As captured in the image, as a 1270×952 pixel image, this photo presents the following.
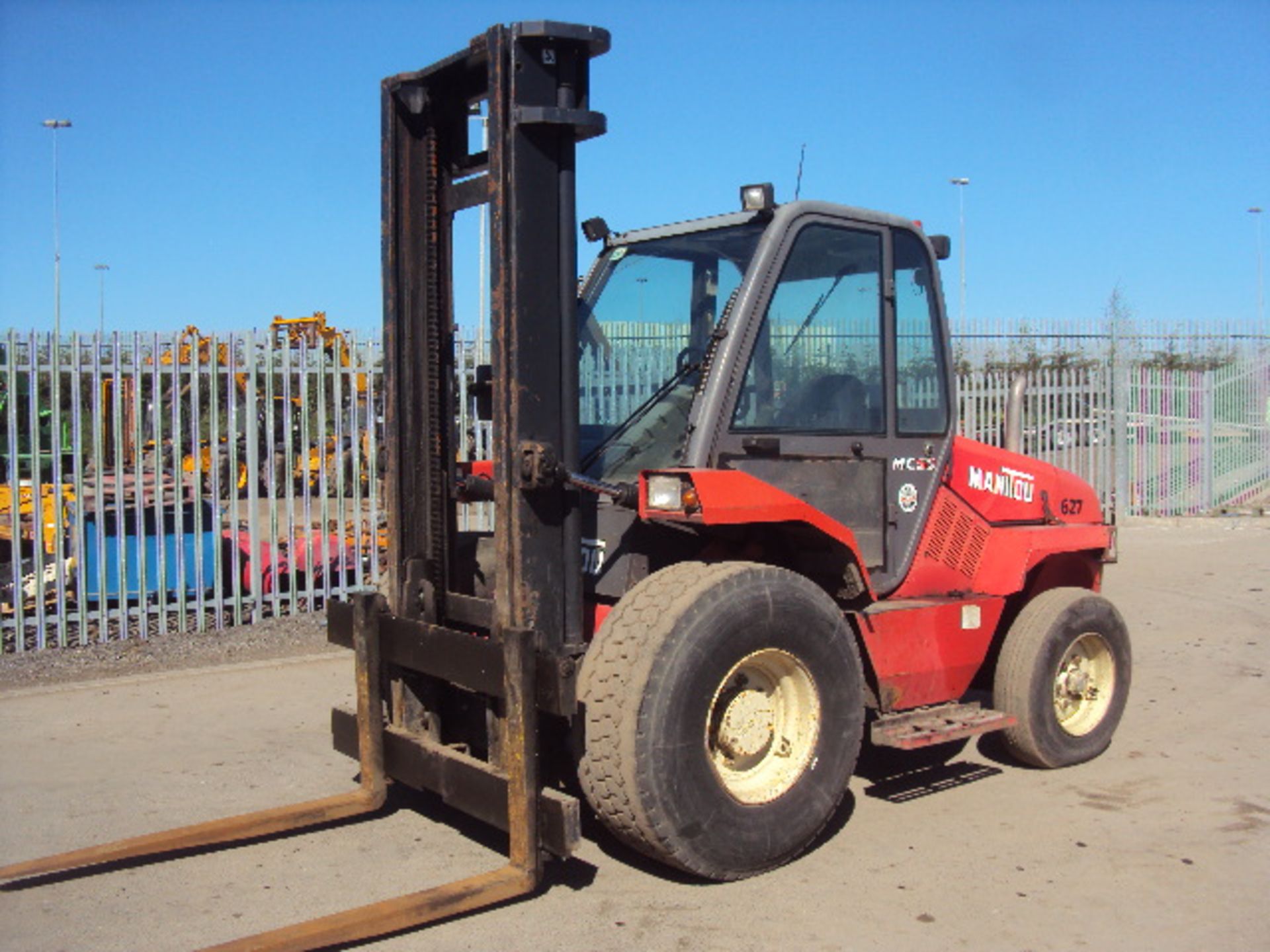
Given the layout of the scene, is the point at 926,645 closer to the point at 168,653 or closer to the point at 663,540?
the point at 663,540

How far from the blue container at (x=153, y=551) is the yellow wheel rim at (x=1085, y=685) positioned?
6.33m

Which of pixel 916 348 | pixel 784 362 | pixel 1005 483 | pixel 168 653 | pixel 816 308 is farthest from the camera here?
pixel 168 653

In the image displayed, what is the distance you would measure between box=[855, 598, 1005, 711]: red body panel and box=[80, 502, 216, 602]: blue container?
602cm

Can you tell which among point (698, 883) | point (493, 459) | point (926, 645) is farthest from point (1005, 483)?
point (493, 459)

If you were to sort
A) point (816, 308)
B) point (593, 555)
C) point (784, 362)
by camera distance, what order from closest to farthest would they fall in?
point (593, 555) < point (784, 362) < point (816, 308)

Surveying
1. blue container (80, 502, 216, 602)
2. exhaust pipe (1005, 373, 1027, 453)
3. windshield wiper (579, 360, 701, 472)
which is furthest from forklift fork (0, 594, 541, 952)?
blue container (80, 502, 216, 602)

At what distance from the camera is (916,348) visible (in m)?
5.90

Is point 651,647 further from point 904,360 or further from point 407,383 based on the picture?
point 904,360

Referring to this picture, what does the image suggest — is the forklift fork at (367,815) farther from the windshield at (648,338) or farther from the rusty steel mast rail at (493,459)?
the windshield at (648,338)

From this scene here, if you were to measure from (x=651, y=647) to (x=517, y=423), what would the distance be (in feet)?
3.02

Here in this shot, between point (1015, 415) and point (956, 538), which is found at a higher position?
point (1015, 415)

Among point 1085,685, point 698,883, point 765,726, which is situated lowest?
point 698,883

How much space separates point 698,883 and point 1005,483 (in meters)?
2.87

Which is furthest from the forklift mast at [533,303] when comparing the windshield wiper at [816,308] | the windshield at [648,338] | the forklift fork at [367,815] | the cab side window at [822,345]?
the windshield wiper at [816,308]
